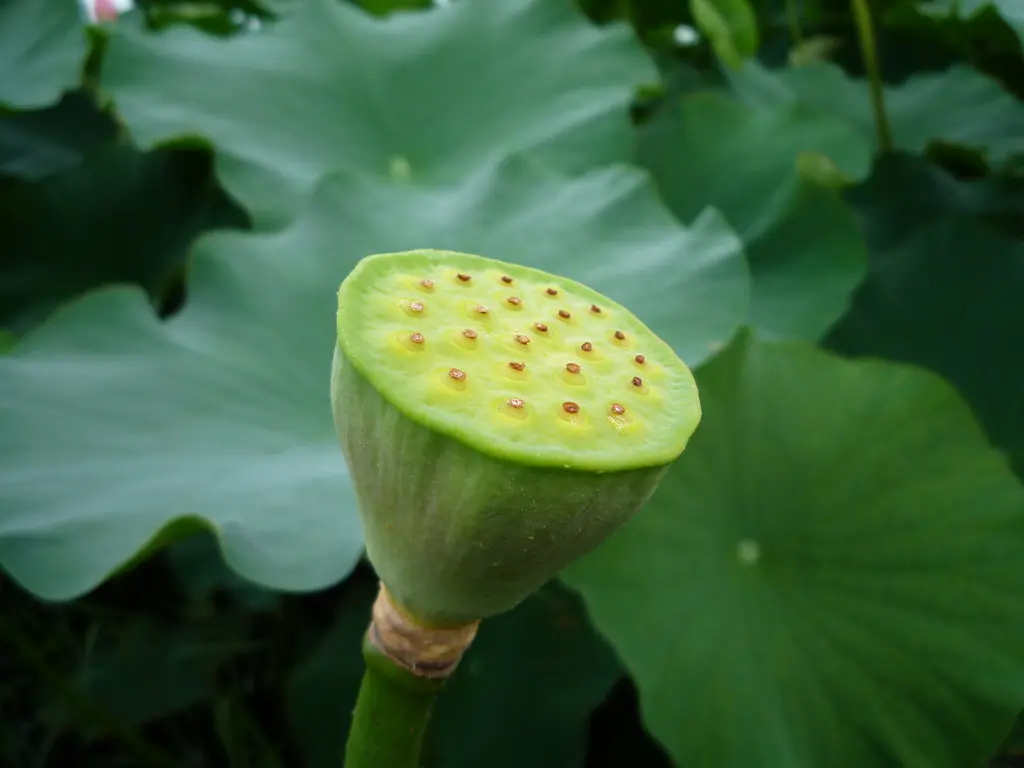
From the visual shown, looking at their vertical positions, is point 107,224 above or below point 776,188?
below

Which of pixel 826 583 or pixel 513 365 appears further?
pixel 826 583

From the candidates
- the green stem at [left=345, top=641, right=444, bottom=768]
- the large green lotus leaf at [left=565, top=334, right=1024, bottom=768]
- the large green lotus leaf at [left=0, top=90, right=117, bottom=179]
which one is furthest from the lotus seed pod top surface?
the large green lotus leaf at [left=0, top=90, right=117, bottom=179]

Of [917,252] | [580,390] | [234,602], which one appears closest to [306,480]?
[580,390]

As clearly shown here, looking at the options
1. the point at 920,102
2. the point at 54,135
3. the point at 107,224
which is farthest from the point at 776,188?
the point at 54,135

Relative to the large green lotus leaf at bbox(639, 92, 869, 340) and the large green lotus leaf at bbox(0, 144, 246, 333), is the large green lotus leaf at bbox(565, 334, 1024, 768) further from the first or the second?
the large green lotus leaf at bbox(0, 144, 246, 333)

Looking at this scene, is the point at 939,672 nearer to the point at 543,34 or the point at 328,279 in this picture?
the point at 328,279

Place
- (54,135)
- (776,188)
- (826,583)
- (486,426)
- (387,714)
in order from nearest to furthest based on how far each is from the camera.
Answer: (486,426) → (387,714) → (826,583) → (776,188) → (54,135)

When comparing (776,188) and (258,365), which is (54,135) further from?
(776,188)

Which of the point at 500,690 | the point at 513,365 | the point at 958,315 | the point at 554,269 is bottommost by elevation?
the point at 500,690
